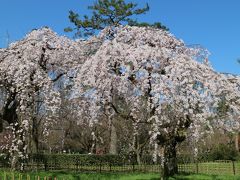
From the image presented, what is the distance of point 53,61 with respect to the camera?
1576cm

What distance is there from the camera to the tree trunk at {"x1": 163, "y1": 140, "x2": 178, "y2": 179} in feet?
44.9

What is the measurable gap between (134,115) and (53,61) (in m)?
5.18

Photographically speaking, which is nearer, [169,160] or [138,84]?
[138,84]

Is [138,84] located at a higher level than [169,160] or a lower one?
higher

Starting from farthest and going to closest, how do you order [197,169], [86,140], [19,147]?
[86,140] < [197,169] < [19,147]

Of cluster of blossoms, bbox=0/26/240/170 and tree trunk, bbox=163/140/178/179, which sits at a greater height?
cluster of blossoms, bbox=0/26/240/170

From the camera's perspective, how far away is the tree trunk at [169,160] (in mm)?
13672

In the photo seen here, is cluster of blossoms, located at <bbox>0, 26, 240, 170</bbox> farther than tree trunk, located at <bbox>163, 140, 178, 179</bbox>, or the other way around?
tree trunk, located at <bbox>163, 140, 178, 179</bbox>

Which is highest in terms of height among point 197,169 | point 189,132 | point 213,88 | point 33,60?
point 33,60

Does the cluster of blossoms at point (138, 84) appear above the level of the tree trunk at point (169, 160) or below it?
above

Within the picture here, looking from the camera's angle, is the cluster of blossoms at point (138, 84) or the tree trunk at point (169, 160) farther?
the tree trunk at point (169, 160)

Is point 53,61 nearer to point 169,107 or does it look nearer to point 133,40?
point 133,40

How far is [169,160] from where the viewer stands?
1497cm

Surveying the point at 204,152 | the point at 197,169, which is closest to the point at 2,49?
the point at 197,169
